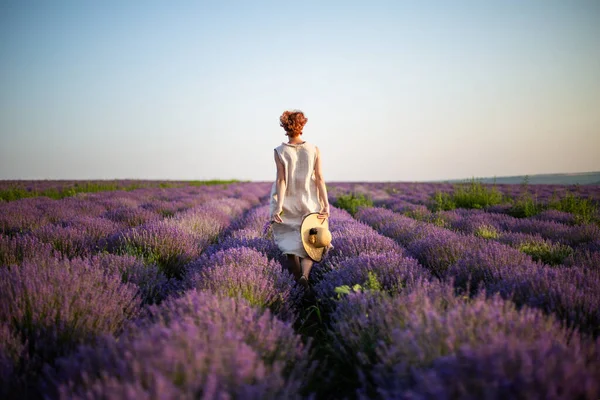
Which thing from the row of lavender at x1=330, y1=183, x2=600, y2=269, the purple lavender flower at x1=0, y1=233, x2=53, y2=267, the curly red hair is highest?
the curly red hair

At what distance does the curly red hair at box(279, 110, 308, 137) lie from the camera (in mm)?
3143

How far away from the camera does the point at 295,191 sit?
3.33m

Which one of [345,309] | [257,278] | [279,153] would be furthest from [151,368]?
[279,153]

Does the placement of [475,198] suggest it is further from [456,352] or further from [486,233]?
[456,352]

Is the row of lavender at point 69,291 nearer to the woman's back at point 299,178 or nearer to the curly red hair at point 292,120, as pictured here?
the woman's back at point 299,178

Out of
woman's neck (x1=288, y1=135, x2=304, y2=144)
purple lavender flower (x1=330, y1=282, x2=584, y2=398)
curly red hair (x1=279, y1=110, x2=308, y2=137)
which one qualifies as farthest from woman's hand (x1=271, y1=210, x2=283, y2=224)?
purple lavender flower (x1=330, y1=282, x2=584, y2=398)

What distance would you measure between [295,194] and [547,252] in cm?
275

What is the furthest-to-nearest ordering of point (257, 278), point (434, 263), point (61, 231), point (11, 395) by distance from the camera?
point (61, 231) < point (434, 263) < point (257, 278) < point (11, 395)

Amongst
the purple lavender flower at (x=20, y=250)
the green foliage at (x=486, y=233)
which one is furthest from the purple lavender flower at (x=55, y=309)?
the green foliage at (x=486, y=233)

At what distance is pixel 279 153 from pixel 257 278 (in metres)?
1.27

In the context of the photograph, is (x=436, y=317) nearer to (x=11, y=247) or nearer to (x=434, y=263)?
(x=434, y=263)

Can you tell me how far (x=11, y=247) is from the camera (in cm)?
316

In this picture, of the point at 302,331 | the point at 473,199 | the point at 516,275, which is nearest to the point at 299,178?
the point at 302,331

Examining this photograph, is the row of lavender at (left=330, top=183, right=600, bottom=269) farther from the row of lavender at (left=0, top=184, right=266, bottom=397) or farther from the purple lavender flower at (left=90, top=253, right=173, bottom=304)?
the row of lavender at (left=0, top=184, right=266, bottom=397)
